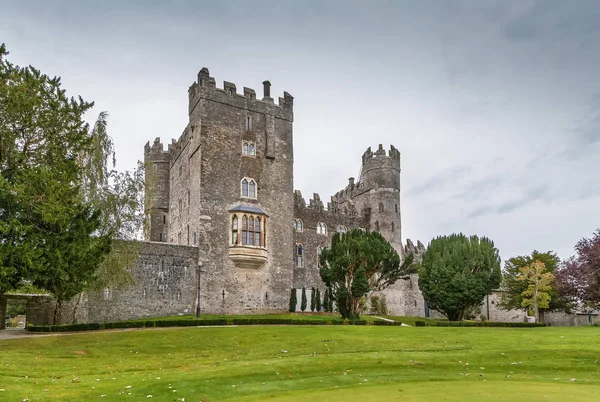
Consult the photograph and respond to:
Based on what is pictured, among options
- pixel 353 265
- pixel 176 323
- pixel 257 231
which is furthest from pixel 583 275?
pixel 176 323

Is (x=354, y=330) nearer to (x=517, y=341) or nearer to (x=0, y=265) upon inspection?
(x=517, y=341)

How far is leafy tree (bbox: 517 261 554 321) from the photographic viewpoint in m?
52.8

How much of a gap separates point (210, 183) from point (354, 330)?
19.5 meters

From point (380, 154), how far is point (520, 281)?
67.3ft

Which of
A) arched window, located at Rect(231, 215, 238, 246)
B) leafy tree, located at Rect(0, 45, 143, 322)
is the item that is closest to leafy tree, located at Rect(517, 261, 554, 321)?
arched window, located at Rect(231, 215, 238, 246)

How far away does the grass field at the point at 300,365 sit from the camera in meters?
15.1

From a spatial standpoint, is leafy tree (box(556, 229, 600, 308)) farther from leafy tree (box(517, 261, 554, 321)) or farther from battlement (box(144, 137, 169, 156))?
battlement (box(144, 137, 169, 156))

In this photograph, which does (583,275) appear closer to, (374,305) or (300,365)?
(374,305)

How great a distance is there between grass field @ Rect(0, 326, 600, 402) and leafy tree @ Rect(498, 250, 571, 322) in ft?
83.8

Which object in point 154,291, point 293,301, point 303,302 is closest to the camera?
point 154,291

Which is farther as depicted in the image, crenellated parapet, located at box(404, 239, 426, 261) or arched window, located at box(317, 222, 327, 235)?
crenellated parapet, located at box(404, 239, 426, 261)

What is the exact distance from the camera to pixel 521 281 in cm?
5644

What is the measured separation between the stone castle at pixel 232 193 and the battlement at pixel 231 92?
0.27ft

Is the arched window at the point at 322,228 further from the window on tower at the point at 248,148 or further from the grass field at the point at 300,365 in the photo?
the grass field at the point at 300,365
